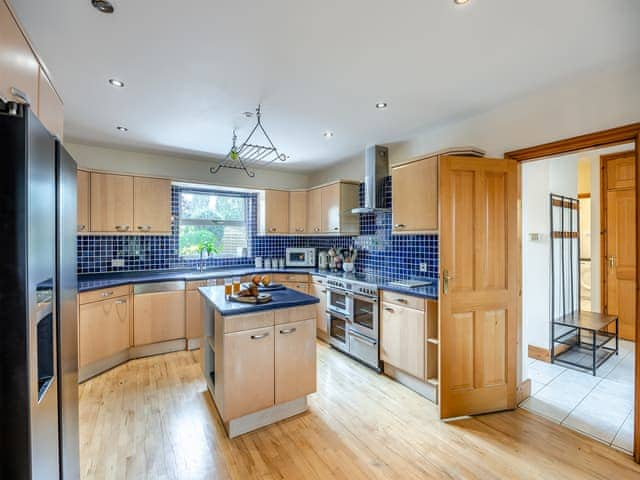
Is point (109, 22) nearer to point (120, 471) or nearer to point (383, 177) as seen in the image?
point (120, 471)

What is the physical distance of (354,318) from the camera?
11.4 ft

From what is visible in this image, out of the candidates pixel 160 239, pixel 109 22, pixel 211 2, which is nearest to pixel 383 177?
pixel 211 2

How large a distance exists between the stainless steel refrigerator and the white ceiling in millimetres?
1054

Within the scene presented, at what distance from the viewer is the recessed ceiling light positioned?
56.3 inches

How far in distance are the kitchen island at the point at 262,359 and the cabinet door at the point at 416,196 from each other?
1341mm

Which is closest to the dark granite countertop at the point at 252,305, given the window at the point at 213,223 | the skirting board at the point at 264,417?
the skirting board at the point at 264,417

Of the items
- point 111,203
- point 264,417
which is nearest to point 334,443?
point 264,417

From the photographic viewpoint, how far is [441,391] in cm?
236

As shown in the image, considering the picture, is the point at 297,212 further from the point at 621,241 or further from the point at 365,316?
the point at 621,241

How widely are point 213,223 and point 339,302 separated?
2407mm

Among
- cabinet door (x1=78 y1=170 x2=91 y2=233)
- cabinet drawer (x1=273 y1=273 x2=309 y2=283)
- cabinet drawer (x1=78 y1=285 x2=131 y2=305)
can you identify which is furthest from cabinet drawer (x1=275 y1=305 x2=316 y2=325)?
cabinet door (x1=78 y1=170 x2=91 y2=233)

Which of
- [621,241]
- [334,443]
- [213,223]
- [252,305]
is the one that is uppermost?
[213,223]

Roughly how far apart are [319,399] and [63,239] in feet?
7.49

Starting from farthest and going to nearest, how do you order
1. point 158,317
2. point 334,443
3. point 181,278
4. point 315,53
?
1. point 181,278
2. point 158,317
3. point 334,443
4. point 315,53
